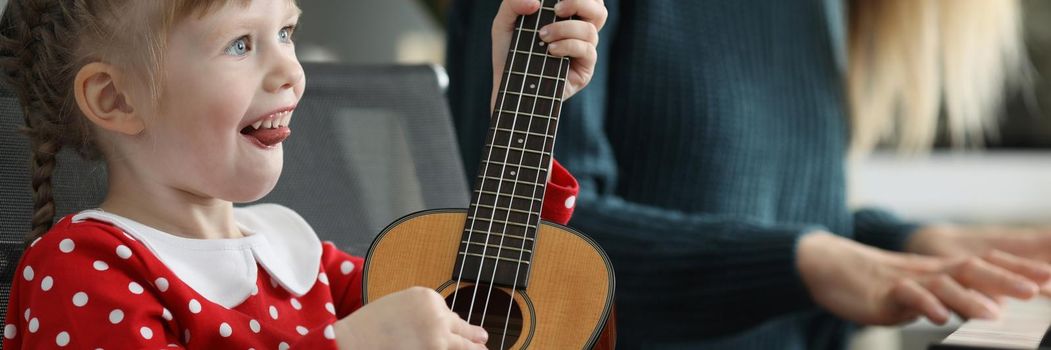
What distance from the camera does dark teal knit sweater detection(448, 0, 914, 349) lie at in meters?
1.13

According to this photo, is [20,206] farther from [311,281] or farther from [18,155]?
[311,281]

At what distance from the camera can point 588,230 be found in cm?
116

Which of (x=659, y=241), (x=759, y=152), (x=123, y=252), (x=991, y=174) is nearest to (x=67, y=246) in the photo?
(x=123, y=252)

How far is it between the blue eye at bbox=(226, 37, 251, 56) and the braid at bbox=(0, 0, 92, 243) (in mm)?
94

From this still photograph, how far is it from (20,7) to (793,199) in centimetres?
86

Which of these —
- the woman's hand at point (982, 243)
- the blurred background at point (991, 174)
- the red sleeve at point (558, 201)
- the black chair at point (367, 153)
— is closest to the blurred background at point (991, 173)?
the blurred background at point (991, 174)

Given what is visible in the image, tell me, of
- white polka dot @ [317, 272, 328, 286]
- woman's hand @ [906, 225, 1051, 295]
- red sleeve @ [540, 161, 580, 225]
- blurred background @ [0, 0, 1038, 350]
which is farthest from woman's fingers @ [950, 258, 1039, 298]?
blurred background @ [0, 0, 1038, 350]

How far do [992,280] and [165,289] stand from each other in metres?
0.68

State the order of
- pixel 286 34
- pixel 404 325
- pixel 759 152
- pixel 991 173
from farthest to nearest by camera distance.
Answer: pixel 991 173 < pixel 759 152 < pixel 286 34 < pixel 404 325

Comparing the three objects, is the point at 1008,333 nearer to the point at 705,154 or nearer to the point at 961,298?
the point at 961,298

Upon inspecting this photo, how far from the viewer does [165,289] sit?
601 millimetres

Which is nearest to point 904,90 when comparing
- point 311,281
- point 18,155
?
point 311,281

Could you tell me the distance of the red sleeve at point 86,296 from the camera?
0.56 m

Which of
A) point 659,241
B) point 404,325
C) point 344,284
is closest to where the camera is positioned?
point 404,325
